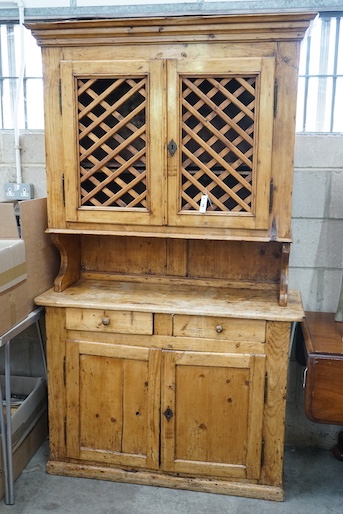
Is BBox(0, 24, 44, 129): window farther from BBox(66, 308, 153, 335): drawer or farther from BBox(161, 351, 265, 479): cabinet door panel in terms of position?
BBox(161, 351, 265, 479): cabinet door panel

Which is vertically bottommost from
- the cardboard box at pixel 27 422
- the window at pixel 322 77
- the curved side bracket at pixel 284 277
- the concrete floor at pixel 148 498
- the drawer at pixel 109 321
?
the concrete floor at pixel 148 498

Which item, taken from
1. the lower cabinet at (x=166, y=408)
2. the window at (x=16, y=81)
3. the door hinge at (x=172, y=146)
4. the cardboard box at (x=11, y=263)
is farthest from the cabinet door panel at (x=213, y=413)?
the window at (x=16, y=81)

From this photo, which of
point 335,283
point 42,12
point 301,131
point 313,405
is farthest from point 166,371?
point 42,12

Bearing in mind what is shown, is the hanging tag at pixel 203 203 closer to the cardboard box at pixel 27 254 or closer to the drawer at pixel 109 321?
the drawer at pixel 109 321

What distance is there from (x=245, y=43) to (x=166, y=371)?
1.42 metres

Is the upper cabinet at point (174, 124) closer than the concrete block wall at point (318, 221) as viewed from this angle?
Yes

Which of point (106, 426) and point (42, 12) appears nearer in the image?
point (106, 426)

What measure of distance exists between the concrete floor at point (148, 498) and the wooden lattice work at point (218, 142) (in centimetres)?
130

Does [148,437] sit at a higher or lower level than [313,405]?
lower

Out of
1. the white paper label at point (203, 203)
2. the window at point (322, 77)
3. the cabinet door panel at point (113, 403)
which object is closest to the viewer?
the white paper label at point (203, 203)

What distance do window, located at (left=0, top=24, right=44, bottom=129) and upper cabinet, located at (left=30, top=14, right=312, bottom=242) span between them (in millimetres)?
632

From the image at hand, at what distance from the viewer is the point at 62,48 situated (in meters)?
2.06

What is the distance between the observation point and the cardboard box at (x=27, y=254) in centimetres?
201

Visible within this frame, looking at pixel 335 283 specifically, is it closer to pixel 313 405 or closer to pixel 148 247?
pixel 313 405
